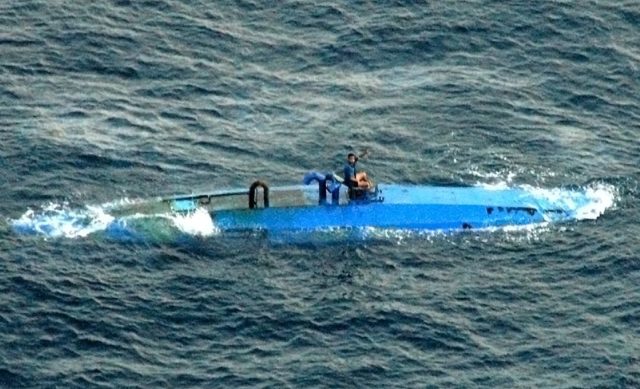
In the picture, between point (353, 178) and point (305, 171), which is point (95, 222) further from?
point (353, 178)

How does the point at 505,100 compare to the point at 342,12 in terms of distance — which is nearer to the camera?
the point at 505,100

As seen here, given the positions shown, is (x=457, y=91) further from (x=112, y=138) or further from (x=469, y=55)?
(x=112, y=138)

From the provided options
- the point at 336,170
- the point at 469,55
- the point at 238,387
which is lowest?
the point at 238,387

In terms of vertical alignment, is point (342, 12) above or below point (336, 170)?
above

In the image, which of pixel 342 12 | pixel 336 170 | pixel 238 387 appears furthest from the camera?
pixel 342 12

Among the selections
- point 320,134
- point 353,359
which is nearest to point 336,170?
point 320,134

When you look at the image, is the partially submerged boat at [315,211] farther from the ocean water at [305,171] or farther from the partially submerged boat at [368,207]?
the ocean water at [305,171]

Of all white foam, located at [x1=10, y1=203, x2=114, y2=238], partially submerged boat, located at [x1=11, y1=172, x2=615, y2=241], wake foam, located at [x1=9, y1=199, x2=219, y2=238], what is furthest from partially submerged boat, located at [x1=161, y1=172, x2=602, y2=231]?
white foam, located at [x1=10, y1=203, x2=114, y2=238]

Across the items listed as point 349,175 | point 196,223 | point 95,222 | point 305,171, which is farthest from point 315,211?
point 95,222
